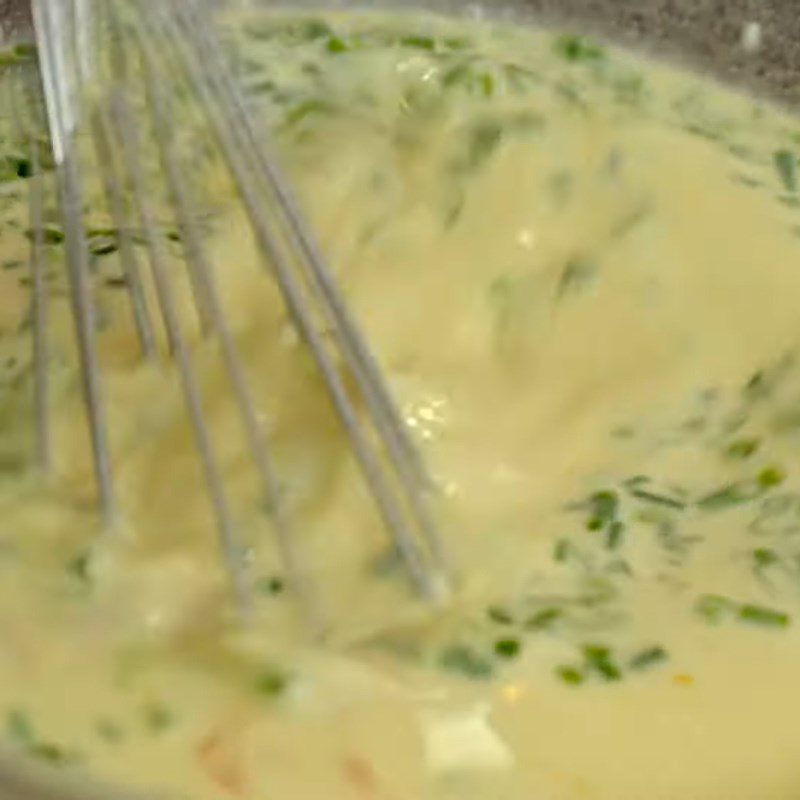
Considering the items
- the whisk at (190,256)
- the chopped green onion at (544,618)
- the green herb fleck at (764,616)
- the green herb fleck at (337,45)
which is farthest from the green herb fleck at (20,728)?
the green herb fleck at (337,45)

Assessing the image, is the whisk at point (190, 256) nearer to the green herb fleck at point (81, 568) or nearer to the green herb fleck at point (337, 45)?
the green herb fleck at point (81, 568)

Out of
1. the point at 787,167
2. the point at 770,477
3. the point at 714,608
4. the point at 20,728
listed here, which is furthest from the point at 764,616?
the point at 787,167

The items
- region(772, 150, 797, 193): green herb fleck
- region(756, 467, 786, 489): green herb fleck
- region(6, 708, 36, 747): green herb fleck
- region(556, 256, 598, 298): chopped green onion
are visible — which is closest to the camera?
region(6, 708, 36, 747): green herb fleck

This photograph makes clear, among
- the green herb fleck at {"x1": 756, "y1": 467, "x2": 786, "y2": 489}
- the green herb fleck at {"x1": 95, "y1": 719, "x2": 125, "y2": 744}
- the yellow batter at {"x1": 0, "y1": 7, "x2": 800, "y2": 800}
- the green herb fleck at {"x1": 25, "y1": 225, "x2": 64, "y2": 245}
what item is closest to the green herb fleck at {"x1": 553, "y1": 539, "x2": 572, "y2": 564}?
the yellow batter at {"x1": 0, "y1": 7, "x2": 800, "y2": 800}

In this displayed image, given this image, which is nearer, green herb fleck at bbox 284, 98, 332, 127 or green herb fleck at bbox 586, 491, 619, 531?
green herb fleck at bbox 586, 491, 619, 531

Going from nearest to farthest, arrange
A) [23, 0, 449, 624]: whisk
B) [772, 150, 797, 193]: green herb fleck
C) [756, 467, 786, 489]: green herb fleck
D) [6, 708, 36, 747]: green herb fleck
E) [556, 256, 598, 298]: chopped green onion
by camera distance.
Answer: [6, 708, 36, 747]: green herb fleck
[23, 0, 449, 624]: whisk
[756, 467, 786, 489]: green herb fleck
[556, 256, 598, 298]: chopped green onion
[772, 150, 797, 193]: green herb fleck

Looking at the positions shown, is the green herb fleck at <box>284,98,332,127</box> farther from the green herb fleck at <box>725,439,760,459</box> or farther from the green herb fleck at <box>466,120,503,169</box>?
the green herb fleck at <box>725,439,760,459</box>

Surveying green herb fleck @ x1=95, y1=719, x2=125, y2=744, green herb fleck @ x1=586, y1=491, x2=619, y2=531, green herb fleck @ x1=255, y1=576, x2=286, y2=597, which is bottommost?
green herb fleck @ x1=586, y1=491, x2=619, y2=531
